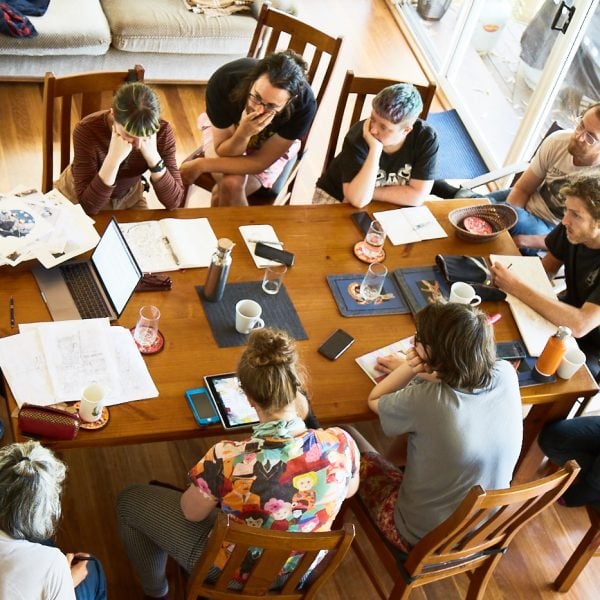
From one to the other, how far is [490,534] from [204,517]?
0.82 m

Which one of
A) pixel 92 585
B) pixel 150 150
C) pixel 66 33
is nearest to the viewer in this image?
pixel 92 585

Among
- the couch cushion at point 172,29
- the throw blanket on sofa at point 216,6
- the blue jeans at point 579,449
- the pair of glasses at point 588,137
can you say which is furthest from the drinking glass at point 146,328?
the throw blanket on sofa at point 216,6

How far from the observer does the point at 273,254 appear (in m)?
2.96

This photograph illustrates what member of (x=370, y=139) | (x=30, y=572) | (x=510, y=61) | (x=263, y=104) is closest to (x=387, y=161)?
(x=370, y=139)

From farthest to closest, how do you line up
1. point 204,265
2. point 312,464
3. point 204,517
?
point 204,265 < point 204,517 < point 312,464

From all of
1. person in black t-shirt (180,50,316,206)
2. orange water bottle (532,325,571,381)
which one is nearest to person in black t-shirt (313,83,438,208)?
person in black t-shirt (180,50,316,206)

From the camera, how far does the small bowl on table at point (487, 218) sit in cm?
330

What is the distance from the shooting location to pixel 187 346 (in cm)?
260

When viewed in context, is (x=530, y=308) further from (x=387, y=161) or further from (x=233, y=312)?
(x=233, y=312)

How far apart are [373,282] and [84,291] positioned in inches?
37.9

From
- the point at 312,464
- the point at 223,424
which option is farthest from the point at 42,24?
the point at 312,464

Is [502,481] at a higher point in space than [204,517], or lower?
higher

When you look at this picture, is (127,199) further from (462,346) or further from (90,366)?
(462,346)

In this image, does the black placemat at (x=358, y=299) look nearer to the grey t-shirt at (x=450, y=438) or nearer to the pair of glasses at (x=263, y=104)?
the grey t-shirt at (x=450, y=438)
